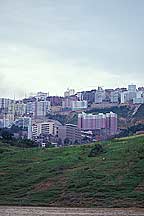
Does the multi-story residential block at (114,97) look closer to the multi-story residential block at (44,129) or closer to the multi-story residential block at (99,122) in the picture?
the multi-story residential block at (99,122)

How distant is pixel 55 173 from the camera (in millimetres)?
31516

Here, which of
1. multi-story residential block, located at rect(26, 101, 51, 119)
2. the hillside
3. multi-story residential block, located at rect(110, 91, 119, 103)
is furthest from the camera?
multi-story residential block, located at rect(26, 101, 51, 119)

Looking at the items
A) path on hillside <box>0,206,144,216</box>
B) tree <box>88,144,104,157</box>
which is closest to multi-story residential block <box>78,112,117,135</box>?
tree <box>88,144,104,157</box>

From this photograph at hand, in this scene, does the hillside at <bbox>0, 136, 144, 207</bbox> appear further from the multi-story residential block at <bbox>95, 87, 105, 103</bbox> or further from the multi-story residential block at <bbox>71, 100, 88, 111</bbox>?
the multi-story residential block at <bbox>95, 87, 105, 103</bbox>

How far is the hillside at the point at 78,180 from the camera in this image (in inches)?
983

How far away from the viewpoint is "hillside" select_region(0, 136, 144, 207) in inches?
983

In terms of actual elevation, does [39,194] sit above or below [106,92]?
below

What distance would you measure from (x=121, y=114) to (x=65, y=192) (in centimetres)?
12356

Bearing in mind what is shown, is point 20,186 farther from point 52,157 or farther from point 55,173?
point 52,157

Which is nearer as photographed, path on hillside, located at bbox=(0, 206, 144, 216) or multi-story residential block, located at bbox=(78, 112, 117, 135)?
path on hillside, located at bbox=(0, 206, 144, 216)

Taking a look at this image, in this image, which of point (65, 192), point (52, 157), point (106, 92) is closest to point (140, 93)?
point (106, 92)

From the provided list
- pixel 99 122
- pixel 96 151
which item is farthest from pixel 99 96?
pixel 96 151

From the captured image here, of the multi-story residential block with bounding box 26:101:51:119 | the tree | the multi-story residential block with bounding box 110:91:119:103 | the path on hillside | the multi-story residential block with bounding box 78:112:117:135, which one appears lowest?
the path on hillside

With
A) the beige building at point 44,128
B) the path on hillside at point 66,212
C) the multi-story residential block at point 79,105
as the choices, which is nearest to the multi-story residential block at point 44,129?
the beige building at point 44,128
